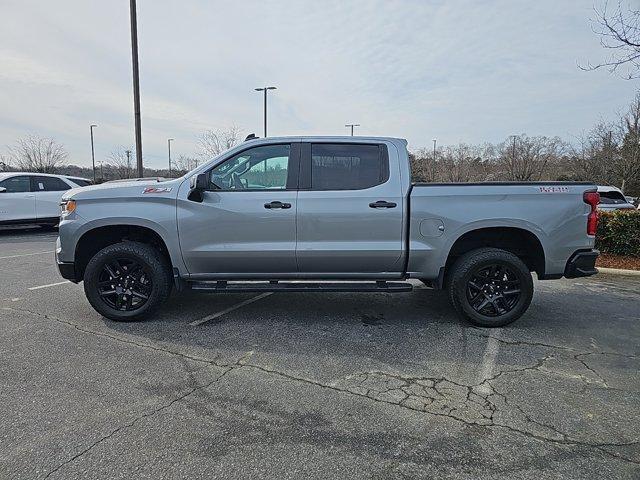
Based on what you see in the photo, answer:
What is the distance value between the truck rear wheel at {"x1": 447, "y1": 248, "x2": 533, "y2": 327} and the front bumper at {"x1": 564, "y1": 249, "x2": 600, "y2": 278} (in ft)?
1.53

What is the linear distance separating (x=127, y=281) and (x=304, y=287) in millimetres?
2005

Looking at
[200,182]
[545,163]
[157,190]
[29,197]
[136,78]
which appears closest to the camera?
[200,182]

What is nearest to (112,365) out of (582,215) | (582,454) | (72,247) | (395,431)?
(72,247)

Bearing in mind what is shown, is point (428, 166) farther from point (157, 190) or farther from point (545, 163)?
point (157, 190)

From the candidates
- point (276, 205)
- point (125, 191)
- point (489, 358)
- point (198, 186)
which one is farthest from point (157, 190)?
point (489, 358)

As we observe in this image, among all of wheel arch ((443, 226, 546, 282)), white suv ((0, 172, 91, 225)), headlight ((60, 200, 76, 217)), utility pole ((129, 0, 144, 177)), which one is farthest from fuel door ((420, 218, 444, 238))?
white suv ((0, 172, 91, 225))

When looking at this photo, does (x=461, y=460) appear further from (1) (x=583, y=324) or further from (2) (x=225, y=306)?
(2) (x=225, y=306)

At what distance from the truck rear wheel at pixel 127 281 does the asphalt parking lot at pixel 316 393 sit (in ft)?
0.63

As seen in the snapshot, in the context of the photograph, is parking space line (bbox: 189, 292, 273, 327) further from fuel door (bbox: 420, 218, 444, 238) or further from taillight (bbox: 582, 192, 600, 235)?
taillight (bbox: 582, 192, 600, 235)

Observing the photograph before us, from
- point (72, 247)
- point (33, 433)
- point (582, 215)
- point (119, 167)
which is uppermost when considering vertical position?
point (119, 167)

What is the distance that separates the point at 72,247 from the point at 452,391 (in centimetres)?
409

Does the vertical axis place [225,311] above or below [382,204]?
below

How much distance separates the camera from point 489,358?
3729 mm

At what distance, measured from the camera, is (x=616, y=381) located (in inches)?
131
